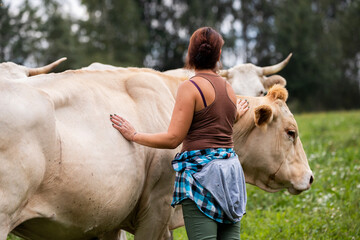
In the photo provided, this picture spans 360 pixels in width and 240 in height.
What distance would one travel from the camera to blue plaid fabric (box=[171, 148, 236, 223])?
3268mm

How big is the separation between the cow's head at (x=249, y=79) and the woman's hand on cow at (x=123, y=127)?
4790 millimetres

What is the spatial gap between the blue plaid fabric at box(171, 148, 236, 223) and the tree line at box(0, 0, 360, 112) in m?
27.7

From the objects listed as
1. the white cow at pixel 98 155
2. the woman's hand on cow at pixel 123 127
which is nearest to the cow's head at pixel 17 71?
the white cow at pixel 98 155

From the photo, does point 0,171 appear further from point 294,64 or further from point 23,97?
point 294,64

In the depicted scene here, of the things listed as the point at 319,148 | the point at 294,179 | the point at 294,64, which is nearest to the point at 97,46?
the point at 294,64

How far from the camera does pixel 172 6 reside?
39.2 m

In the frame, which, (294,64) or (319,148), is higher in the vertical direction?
(319,148)

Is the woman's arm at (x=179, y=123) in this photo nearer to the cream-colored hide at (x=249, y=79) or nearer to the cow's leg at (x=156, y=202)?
the cow's leg at (x=156, y=202)

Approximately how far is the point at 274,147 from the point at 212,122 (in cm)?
121

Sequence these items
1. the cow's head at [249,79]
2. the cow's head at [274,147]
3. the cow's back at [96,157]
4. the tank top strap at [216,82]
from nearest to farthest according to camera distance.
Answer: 1. the cow's back at [96,157]
2. the tank top strap at [216,82]
3. the cow's head at [274,147]
4. the cow's head at [249,79]

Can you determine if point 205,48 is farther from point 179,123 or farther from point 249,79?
point 249,79

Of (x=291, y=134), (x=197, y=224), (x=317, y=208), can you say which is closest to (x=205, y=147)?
(x=197, y=224)

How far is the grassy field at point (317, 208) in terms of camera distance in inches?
223

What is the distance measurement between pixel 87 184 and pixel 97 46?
31448 millimetres
